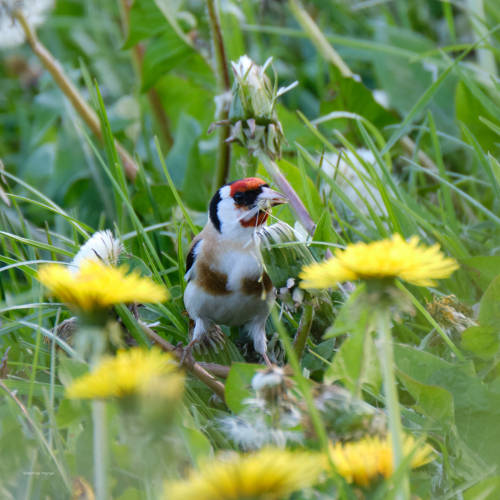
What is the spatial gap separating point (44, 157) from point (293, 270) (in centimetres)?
183

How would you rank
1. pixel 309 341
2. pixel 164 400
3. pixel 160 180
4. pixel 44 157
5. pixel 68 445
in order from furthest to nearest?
pixel 44 157
pixel 160 180
pixel 309 341
pixel 68 445
pixel 164 400

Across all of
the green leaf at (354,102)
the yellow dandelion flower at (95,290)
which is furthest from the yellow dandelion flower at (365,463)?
the green leaf at (354,102)

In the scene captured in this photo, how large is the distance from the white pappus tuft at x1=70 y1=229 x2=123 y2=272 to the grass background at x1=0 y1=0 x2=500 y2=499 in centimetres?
10

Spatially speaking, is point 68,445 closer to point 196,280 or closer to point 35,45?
point 196,280

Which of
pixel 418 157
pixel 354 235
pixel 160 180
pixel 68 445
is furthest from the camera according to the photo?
pixel 160 180

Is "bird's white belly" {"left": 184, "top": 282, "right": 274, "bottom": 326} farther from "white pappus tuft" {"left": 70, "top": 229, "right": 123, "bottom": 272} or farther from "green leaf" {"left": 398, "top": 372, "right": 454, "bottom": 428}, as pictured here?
"green leaf" {"left": 398, "top": 372, "right": 454, "bottom": 428}

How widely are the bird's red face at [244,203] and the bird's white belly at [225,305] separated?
0.15 meters

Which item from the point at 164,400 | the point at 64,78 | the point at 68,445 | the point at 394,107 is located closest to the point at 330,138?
the point at 394,107

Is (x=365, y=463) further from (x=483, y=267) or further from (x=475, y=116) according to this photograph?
(x=475, y=116)

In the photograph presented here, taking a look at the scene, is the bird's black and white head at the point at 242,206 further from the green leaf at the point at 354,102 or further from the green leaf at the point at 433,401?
the green leaf at the point at 354,102

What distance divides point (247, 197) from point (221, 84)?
0.60 m

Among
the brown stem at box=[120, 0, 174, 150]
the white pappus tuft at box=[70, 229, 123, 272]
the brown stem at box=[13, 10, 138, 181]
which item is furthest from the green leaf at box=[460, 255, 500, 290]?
the brown stem at box=[120, 0, 174, 150]

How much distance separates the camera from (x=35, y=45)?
2109 millimetres

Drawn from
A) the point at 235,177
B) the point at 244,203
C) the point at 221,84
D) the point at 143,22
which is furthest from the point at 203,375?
the point at 143,22
